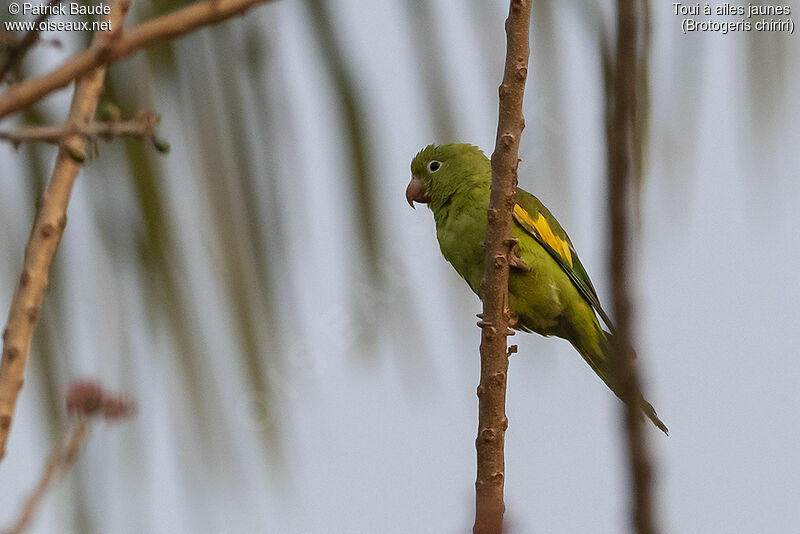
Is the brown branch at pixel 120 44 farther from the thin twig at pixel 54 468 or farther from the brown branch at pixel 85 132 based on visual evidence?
the thin twig at pixel 54 468

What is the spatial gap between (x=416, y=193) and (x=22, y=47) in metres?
2.89

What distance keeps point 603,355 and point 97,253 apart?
219 cm

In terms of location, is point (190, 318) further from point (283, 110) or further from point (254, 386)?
point (283, 110)

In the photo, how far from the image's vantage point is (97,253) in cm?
170

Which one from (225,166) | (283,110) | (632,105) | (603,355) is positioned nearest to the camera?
(632,105)

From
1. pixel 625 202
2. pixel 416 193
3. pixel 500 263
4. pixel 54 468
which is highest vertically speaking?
pixel 416 193

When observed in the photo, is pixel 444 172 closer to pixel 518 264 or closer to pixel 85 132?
pixel 518 264

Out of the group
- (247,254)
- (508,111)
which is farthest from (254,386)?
(508,111)

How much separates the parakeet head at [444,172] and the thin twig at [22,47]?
256 cm

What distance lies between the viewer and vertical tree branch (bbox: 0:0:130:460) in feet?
3.53

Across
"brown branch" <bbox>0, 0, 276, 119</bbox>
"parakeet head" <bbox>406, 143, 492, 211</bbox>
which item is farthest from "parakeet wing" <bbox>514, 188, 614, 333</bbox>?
"brown branch" <bbox>0, 0, 276, 119</bbox>

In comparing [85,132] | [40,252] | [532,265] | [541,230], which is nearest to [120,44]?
[85,132]

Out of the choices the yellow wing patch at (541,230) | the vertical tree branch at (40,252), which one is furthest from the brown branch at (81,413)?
the yellow wing patch at (541,230)

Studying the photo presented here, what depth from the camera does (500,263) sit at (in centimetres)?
191
